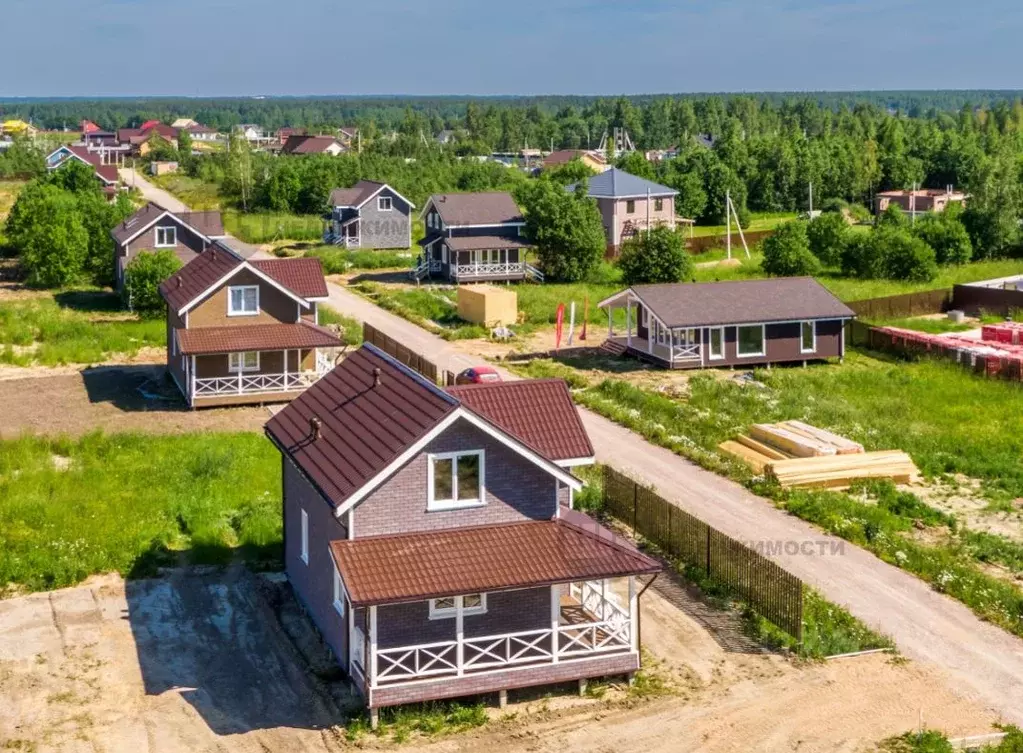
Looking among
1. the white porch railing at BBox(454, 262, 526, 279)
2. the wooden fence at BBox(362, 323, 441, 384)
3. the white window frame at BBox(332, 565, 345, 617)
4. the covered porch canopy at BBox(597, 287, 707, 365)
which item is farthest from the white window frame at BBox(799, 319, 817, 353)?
the white window frame at BBox(332, 565, 345, 617)

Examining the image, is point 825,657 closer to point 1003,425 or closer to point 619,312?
point 1003,425

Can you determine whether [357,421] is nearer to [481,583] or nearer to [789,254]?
[481,583]

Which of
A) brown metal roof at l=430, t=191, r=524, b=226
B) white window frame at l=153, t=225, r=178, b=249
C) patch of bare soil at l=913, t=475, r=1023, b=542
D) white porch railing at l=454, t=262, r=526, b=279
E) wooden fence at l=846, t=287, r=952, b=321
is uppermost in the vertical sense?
brown metal roof at l=430, t=191, r=524, b=226

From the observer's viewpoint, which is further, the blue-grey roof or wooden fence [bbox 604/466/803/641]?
the blue-grey roof

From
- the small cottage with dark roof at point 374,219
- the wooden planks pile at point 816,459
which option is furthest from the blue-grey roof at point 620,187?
the wooden planks pile at point 816,459

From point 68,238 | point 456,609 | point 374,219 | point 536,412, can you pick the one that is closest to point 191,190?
point 374,219

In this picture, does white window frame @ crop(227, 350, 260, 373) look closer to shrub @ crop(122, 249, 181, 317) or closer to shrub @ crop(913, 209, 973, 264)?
shrub @ crop(122, 249, 181, 317)

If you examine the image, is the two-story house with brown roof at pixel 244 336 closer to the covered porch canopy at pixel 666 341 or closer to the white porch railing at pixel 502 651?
the covered porch canopy at pixel 666 341
